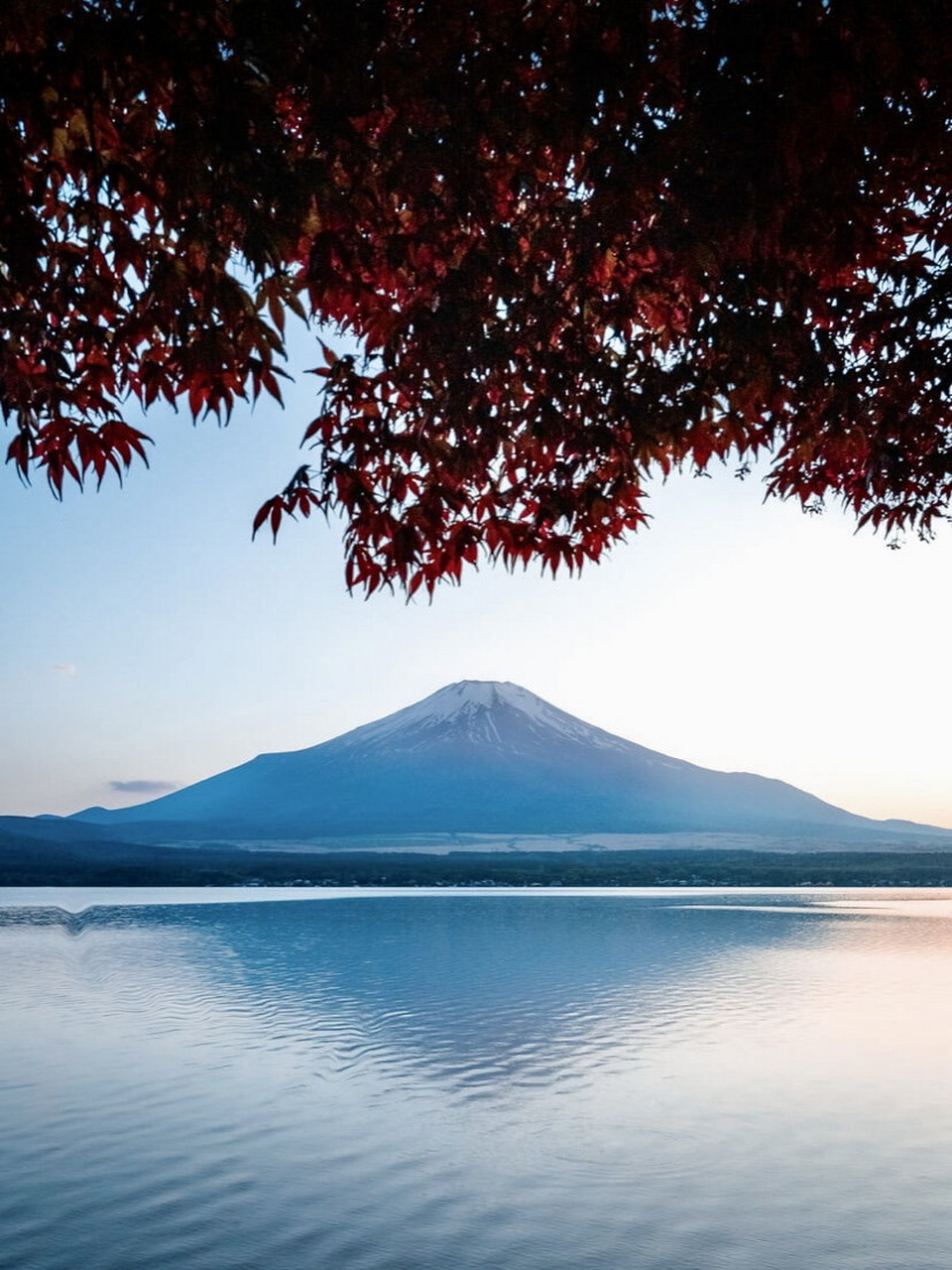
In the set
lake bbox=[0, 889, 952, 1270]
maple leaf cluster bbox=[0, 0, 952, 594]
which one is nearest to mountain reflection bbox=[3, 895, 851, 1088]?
lake bbox=[0, 889, 952, 1270]

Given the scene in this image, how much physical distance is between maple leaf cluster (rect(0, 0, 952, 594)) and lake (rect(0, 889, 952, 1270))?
3345 millimetres

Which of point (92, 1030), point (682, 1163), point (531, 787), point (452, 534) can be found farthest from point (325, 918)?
point (531, 787)

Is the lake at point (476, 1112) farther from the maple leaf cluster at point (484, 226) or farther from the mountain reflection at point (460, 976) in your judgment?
the maple leaf cluster at point (484, 226)

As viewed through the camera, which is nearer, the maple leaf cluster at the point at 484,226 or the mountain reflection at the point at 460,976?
the maple leaf cluster at the point at 484,226

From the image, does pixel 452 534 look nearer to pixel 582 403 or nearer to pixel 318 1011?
pixel 582 403

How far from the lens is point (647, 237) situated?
4.46 metres

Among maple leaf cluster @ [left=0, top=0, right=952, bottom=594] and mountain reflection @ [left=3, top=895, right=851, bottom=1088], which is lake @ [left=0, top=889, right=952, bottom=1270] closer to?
mountain reflection @ [left=3, top=895, right=851, bottom=1088]

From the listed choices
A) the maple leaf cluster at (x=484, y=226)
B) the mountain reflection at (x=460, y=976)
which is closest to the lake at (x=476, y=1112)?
the mountain reflection at (x=460, y=976)

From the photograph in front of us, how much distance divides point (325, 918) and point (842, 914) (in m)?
12.5

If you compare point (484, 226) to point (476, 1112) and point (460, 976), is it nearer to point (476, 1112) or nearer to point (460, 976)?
point (476, 1112)

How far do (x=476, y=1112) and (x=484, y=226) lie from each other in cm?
586

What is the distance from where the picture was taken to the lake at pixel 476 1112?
16.7 feet

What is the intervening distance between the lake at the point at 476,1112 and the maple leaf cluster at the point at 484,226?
11.0 ft

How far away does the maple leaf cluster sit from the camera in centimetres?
352
